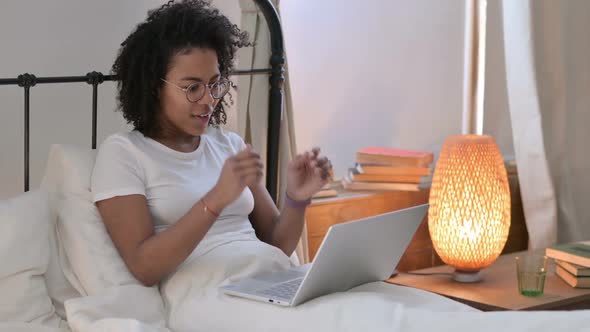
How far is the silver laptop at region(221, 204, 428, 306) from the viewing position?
1.71 metres

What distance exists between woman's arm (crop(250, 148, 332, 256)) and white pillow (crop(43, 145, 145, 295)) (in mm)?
440

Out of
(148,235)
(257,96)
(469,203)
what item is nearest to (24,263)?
(148,235)

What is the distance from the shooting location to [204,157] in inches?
85.0

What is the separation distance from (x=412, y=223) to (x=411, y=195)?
1226mm

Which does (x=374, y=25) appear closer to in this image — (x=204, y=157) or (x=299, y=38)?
(x=299, y=38)

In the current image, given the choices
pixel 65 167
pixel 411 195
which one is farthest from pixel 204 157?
pixel 411 195

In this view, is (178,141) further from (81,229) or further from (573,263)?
(573,263)

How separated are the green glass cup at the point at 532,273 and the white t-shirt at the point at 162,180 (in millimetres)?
915

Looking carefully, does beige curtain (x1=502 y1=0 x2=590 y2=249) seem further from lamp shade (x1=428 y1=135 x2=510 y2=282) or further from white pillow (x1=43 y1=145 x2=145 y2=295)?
white pillow (x1=43 y1=145 x2=145 y2=295)

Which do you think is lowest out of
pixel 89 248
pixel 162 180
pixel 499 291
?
pixel 499 291

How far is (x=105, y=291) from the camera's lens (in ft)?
6.10

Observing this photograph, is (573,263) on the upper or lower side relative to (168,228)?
lower

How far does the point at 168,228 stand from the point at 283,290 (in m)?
0.29

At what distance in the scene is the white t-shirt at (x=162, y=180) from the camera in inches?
77.3
